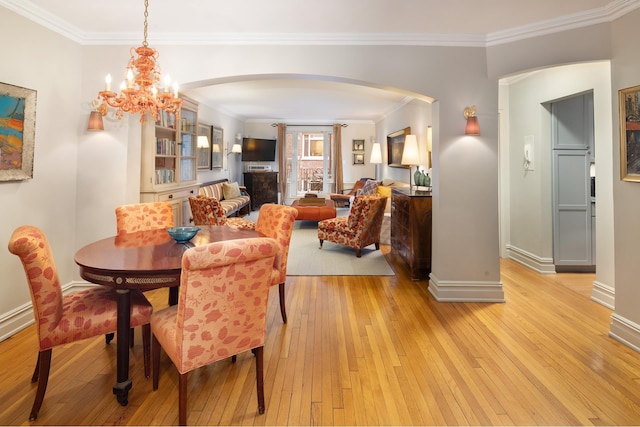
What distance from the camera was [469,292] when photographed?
361 centimetres

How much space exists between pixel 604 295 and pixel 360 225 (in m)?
2.83

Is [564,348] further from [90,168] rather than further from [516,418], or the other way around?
[90,168]

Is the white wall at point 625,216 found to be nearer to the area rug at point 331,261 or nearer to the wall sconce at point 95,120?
the area rug at point 331,261

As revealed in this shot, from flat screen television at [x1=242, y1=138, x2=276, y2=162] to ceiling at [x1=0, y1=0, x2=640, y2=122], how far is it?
6695 millimetres

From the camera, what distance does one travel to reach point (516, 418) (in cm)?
187

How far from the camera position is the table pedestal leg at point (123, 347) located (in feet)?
6.47

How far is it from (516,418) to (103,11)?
164 inches

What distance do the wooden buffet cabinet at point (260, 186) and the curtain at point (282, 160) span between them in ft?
1.47

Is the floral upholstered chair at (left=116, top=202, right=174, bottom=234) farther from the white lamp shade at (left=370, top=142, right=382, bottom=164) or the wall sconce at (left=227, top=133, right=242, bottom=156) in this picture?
the white lamp shade at (left=370, top=142, right=382, bottom=164)

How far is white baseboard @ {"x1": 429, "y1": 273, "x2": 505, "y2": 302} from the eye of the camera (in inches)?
142

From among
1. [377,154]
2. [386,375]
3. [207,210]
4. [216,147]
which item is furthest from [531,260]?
[216,147]

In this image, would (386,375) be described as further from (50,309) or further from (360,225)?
(360,225)

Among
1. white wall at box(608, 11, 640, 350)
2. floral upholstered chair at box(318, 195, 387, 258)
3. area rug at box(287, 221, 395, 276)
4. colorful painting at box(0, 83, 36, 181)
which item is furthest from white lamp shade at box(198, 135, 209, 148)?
white wall at box(608, 11, 640, 350)

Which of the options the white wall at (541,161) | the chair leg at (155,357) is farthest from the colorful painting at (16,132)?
the white wall at (541,161)
